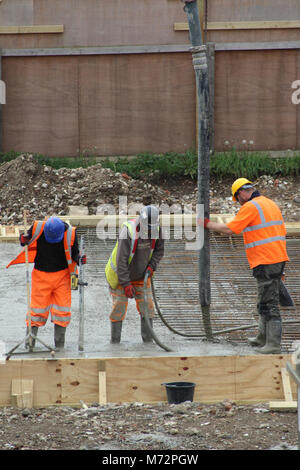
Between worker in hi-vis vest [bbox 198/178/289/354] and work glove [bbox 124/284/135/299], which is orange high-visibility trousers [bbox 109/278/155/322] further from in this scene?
worker in hi-vis vest [bbox 198/178/289/354]

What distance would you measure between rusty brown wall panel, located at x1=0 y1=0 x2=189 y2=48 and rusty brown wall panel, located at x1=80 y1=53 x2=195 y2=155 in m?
0.32

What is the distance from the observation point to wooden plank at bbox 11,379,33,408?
24.1 feet

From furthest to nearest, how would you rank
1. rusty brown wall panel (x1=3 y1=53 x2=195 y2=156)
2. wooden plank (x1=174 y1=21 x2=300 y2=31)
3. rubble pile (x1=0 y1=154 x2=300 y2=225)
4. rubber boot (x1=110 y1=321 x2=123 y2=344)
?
rusty brown wall panel (x1=3 y1=53 x2=195 y2=156) < wooden plank (x1=174 y1=21 x2=300 y2=31) < rubble pile (x1=0 y1=154 x2=300 y2=225) < rubber boot (x1=110 y1=321 x2=123 y2=344)

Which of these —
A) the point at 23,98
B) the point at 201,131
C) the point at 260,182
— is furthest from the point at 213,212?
the point at 201,131

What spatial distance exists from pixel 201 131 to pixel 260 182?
6.62 m

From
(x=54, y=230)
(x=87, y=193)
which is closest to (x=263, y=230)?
(x=54, y=230)

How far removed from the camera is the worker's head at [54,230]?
8.58 meters

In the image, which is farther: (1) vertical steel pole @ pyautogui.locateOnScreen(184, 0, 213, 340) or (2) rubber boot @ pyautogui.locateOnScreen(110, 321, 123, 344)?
(2) rubber boot @ pyautogui.locateOnScreen(110, 321, 123, 344)

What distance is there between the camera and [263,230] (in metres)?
8.36

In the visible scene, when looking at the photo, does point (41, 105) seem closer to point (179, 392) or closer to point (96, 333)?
point (96, 333)

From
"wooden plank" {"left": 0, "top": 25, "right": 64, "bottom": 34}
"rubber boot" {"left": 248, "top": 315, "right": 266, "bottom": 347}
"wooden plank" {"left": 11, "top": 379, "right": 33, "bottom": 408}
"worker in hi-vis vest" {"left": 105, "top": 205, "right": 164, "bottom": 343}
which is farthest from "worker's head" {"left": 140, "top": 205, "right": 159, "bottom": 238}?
"wooden plank" {"left": 0, "top": 25, "right": 64, "bottom": 34}

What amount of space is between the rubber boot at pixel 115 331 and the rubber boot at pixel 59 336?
527 mm

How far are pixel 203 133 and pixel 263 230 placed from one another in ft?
4.14

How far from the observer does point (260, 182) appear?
1537 centimetres
